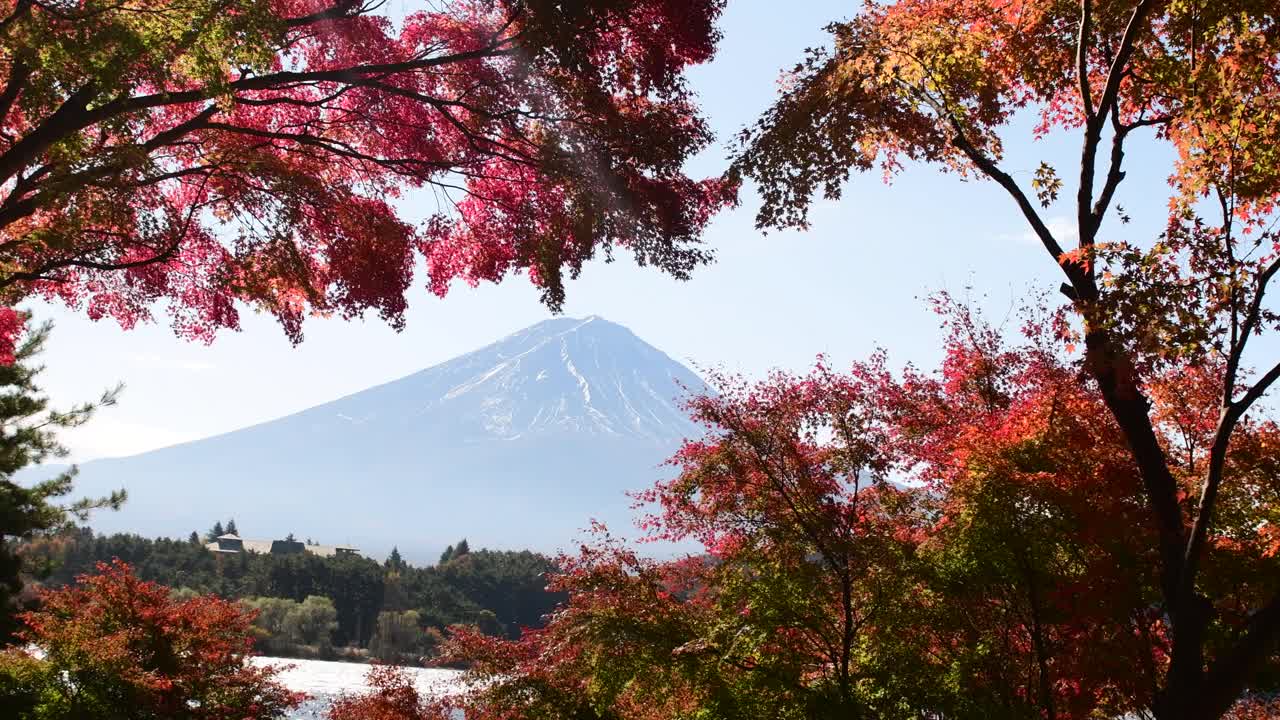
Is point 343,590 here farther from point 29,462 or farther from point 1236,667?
point 1236,667

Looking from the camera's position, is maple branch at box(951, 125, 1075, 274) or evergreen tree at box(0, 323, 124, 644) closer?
maple branch at box(951, 125, 1075, 274)

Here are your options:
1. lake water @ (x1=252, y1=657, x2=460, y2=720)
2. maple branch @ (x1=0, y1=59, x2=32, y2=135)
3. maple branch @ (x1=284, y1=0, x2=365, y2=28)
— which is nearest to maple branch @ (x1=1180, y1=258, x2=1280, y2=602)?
maple branch @ (x1=284, y1=0, x2=365, y2=28)

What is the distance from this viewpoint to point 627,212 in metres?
6.57

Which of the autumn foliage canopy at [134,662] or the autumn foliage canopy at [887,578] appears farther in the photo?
the autumn foliage canopy at [134,662]

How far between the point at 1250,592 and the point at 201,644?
11.7m

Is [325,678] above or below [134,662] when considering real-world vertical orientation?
below

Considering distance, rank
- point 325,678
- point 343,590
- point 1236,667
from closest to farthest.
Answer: point 1236,667 < point 325,678 < point 343,590

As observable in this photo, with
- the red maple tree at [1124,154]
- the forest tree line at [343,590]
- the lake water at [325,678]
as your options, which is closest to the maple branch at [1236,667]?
the red maple tree at [1124,154]

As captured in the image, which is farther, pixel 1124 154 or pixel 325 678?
pixel 325 678

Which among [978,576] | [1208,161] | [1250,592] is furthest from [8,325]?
[1250,592]

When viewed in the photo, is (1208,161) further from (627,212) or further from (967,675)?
(967,675)

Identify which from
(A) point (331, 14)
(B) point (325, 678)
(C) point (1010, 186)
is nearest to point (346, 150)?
(A) point (331, 14)

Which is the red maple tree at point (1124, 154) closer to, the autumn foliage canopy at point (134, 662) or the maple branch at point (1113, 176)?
the maple branch at point (1113, 176)

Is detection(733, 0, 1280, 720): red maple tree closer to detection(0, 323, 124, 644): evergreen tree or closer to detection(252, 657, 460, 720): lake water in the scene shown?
detection(0, 323, 124, 644): evergreen tree
